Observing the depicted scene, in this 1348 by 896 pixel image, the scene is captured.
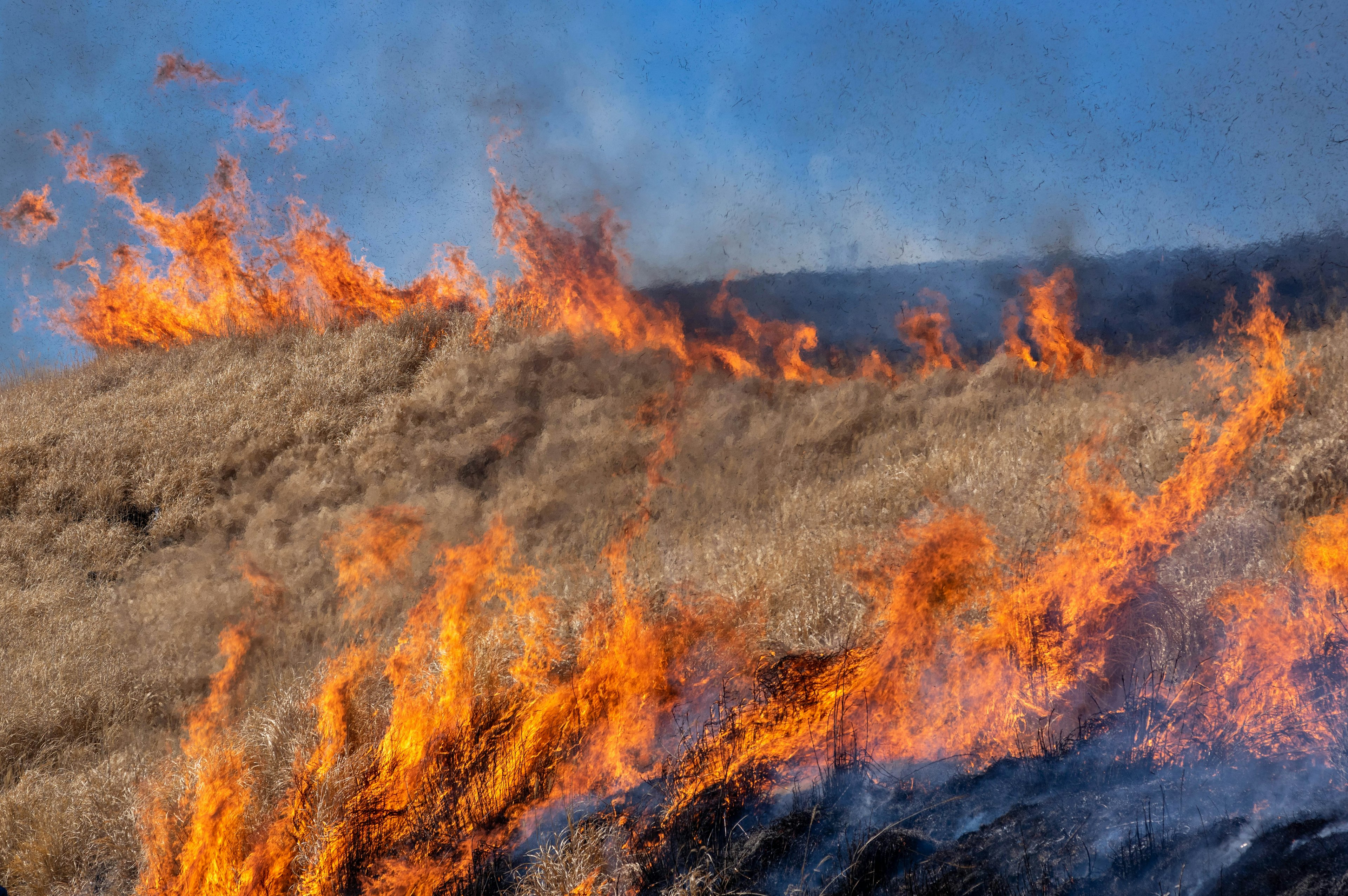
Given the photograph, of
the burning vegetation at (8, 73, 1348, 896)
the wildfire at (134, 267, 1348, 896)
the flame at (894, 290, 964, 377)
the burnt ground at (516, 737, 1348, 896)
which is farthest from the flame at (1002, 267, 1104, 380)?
the burnt ground at (516, 737, 1348, 896)

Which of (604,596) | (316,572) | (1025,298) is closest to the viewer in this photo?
(604,596)

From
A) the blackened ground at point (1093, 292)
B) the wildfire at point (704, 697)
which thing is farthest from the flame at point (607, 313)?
the wildfire at point (704, 697)

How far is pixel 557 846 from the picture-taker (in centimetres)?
440

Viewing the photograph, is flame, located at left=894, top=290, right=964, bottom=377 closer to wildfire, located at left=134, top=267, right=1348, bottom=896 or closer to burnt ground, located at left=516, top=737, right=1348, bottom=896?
wildfire, located at left=134, top=267, right=1348, bottom=896

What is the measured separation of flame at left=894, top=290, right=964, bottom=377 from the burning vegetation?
0.84m

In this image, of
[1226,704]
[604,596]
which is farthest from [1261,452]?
[604,596]

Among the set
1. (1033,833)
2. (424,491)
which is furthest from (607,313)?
(1033,833)

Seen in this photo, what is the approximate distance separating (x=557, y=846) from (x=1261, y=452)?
7.08 meters

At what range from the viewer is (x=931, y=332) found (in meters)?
13.0

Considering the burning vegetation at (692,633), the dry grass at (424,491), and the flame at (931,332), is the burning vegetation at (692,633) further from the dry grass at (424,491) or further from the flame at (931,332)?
the flame at (931,332)

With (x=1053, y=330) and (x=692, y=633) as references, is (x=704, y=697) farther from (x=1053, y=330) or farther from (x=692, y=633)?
(x=1053, y=330)

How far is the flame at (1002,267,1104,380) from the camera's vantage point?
38.9 feet

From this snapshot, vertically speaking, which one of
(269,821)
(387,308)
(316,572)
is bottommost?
(269,821)

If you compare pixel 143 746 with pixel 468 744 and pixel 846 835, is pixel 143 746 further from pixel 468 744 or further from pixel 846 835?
pixel 846 835
